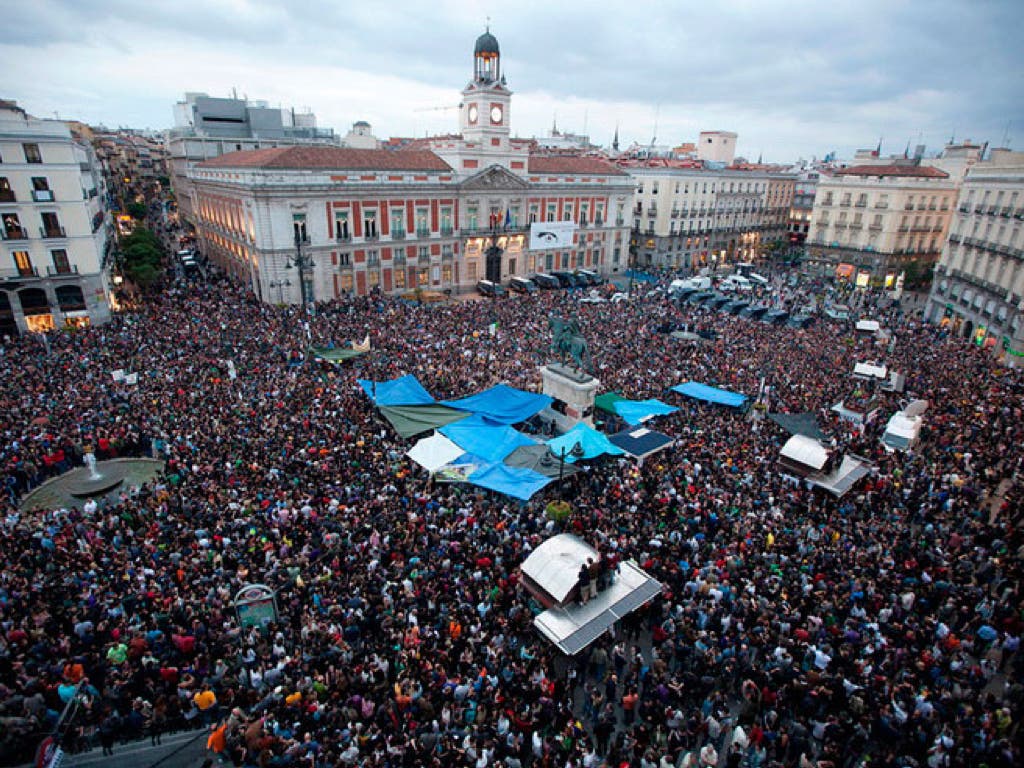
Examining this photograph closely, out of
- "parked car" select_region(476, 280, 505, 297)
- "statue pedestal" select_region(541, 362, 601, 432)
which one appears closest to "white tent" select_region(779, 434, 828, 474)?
"statue pedestal" select_region(541, 362, 601, 432)

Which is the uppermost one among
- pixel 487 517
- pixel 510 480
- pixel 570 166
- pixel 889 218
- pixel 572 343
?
pixel 570 166

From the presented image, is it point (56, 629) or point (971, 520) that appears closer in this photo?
point (56, 629)

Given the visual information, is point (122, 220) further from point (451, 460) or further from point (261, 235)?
point (451, 460)

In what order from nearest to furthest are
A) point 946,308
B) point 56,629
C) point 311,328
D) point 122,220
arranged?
point 56,629 → point 311,328 → point 946,308 → point 122,220

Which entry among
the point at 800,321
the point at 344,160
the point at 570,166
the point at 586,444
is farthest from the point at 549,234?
the point at 586,444

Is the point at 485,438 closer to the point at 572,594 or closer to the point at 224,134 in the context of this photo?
the point at 572,594

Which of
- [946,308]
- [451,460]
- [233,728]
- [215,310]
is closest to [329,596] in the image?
[233,728]

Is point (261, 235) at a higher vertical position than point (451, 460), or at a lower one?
higher

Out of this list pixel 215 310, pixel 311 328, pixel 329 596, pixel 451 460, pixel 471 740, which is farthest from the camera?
pixel 215 310
